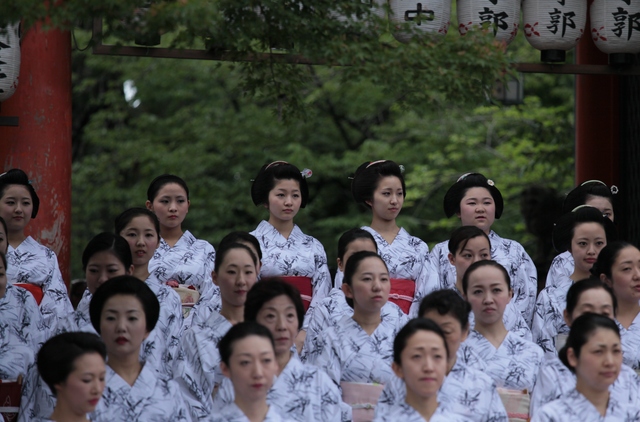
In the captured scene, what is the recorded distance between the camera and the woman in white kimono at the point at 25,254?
22.8ft

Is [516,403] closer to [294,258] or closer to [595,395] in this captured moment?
[595,395]

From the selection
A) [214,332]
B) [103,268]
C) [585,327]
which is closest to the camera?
[585,327]

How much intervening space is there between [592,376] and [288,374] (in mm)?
1530

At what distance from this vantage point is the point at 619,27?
26.5 feet

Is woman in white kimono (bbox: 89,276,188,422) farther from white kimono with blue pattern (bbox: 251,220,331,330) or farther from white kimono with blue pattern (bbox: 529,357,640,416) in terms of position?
white kimono with blue pattern (bbox: 529,357,640,416)

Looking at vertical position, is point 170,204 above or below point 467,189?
below

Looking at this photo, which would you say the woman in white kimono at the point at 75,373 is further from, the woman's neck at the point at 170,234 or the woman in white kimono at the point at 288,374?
→ the woman's neck at the point at 170,234

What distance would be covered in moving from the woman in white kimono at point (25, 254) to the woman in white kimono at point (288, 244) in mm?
1420

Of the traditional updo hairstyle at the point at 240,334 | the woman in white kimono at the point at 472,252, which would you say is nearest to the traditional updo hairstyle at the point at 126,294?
the traditional updo hairstyle at the point at 240,334

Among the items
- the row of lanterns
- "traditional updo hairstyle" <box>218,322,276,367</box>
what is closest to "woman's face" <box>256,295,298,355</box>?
"traditional updo hairstyle" <box>218,322,276,367</box>

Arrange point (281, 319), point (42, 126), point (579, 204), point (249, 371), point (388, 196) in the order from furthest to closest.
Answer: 1. point (42, 126)
2. point (579, 204)
3. point (388, 196)
4. point (281, 319)
5. point (249, 371)

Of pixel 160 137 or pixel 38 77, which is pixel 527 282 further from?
pixel 160 137

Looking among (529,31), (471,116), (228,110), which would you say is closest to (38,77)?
(529,31)

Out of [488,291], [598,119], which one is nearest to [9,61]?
[488,291]
